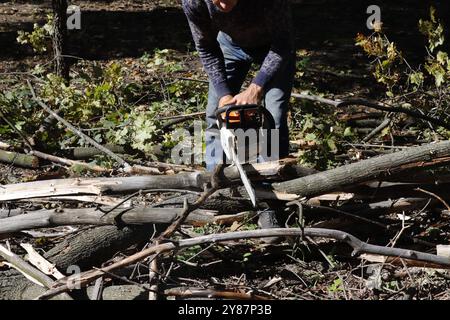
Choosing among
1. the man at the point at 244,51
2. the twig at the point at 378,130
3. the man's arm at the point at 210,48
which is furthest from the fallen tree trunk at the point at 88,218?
the twig at the point at 378,130

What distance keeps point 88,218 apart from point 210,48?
1376mm

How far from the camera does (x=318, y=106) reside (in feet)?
20.6

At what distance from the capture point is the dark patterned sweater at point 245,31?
13.8ft

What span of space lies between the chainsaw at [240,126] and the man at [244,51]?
0.38 ft

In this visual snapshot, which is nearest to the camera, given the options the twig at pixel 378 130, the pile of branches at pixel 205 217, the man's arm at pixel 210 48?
the pile of branches at pixel 205 217

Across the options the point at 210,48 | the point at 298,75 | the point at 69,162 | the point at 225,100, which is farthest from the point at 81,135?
the point at 298,75

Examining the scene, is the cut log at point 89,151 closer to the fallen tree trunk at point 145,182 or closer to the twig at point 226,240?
the fallen tree trunk at point 145,182

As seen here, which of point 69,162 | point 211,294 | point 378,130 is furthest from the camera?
point 378,130

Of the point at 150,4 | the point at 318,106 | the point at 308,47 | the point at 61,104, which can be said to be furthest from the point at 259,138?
the point at 150,4

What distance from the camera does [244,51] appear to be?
471cm

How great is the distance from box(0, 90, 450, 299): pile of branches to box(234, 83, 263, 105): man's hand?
388mm

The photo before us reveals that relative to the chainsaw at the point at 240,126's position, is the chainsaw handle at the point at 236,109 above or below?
above

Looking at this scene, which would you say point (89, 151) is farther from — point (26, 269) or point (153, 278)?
point (153, 278)

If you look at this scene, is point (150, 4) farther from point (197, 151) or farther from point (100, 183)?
point (100, 183)
